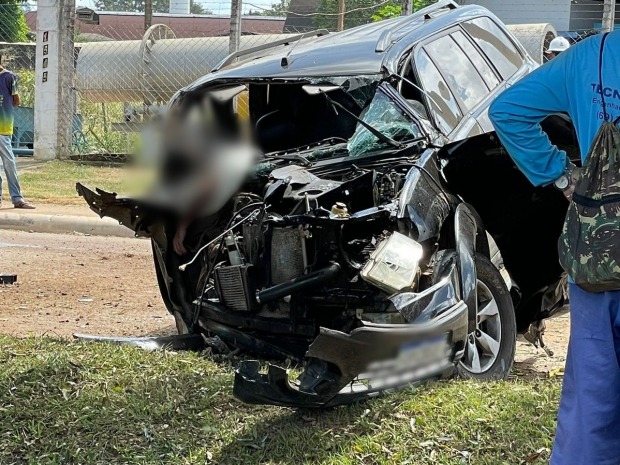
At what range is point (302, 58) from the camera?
5.77 m

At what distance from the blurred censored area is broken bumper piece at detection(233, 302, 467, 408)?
1.58m

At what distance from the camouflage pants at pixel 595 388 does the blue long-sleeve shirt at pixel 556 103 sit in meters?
0.47

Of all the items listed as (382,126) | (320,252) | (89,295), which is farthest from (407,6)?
(320,252)

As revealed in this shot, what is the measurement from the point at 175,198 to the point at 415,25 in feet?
6.72

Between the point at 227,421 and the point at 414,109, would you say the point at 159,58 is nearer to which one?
the point at 414,109

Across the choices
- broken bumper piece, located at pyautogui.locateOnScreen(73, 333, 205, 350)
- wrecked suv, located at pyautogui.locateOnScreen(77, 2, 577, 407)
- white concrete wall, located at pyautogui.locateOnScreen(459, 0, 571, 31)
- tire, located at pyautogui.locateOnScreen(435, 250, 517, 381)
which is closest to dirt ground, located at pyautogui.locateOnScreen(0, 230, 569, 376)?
tire, located at pyautogui.locateOnScreen(435, 250, 517, 381)

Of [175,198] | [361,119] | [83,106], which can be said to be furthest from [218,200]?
[83,106]

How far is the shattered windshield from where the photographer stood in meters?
5.12

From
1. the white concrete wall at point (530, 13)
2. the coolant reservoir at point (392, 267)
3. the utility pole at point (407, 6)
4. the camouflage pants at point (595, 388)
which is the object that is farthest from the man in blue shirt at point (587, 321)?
the white concrete wall at point (530, 13)

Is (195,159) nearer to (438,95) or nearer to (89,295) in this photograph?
(438,95)

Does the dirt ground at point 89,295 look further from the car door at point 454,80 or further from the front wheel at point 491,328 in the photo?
the car door at point 454,80

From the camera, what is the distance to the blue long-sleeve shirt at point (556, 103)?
8.91 ft

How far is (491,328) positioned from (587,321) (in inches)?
86.2

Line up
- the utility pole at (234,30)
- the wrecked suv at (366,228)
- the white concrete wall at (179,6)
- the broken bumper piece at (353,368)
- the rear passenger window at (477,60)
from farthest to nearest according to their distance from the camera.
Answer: the white concrete wall at (179,6), the utility pole at (234,30), the rear passenger window at (477,60), the wrecked suv at (366,228), the broken bumper piece at (353,368)
